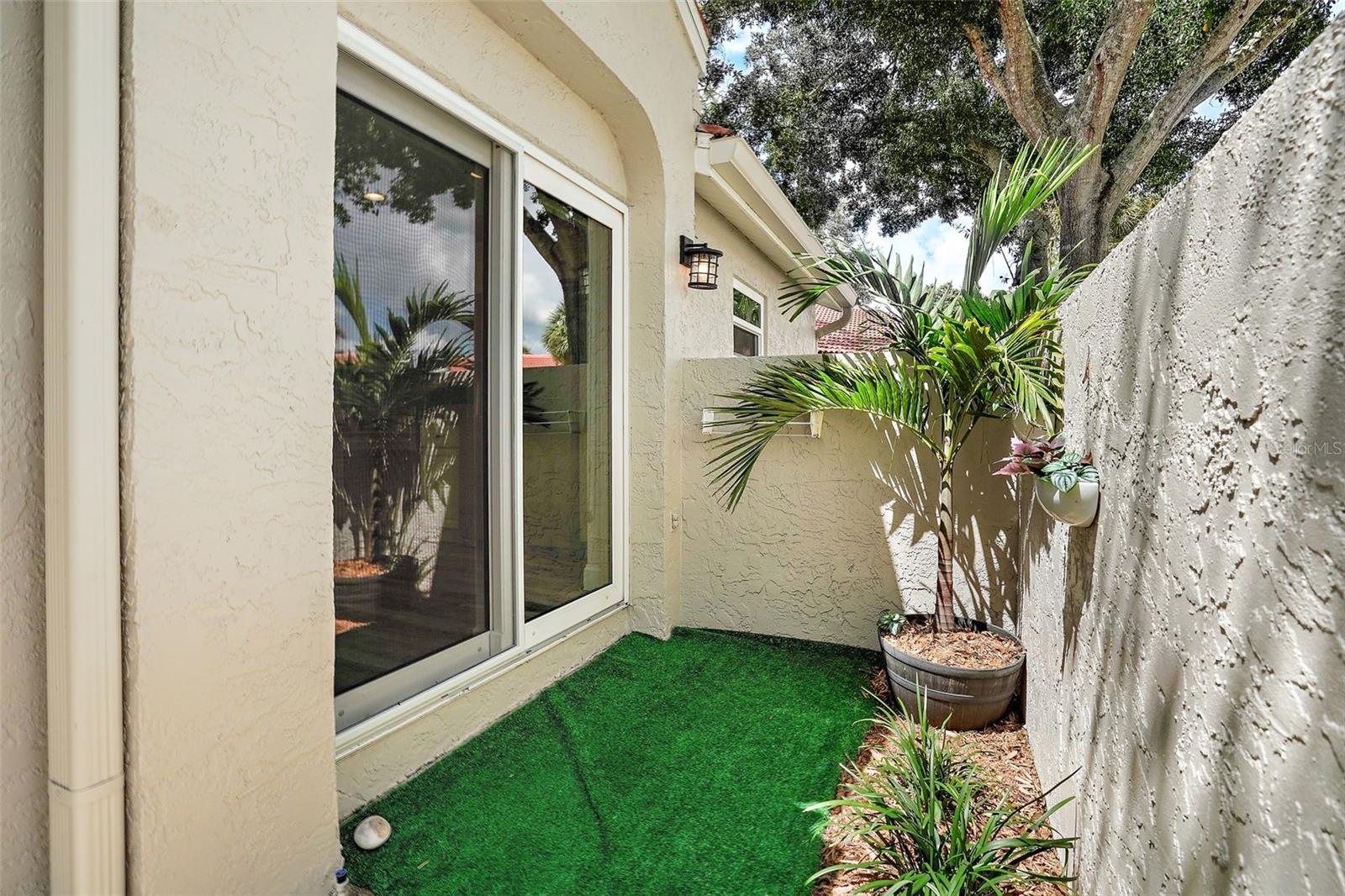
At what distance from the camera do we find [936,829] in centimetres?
234

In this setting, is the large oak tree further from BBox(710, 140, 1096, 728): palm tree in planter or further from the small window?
BBox(710, 140, 1096, 728): palm tree in planter

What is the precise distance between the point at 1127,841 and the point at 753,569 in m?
3.52

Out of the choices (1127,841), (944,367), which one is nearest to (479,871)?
(1127,841)

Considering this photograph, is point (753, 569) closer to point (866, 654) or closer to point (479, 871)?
point (866, 654)

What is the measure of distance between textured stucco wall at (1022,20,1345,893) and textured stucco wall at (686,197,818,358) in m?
4.09

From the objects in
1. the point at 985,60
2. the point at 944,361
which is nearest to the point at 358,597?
the point at 944,361

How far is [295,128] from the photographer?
7.25 ft

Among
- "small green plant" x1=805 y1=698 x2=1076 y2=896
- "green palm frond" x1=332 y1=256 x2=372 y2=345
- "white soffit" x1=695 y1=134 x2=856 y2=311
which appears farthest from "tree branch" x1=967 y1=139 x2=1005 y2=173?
"green palm frond" x1=332 y1=256 x2=372 y2=345

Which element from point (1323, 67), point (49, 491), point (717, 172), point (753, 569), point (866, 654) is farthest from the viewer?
point (717, 172)

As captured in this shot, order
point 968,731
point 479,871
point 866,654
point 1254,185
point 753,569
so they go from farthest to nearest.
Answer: point 753,569 < point 866,654 < point 968,731 < point 479,871 < point 1254,185

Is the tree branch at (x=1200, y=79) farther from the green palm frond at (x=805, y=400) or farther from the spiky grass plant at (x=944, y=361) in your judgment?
the green palm frond at (x=805, y=400)

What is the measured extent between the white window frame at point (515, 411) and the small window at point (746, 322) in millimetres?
3689

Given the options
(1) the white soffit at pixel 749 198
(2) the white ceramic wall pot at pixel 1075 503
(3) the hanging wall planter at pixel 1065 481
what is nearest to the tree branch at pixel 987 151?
(1) the white soffit at pixel 749 198

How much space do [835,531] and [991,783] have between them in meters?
2.17
